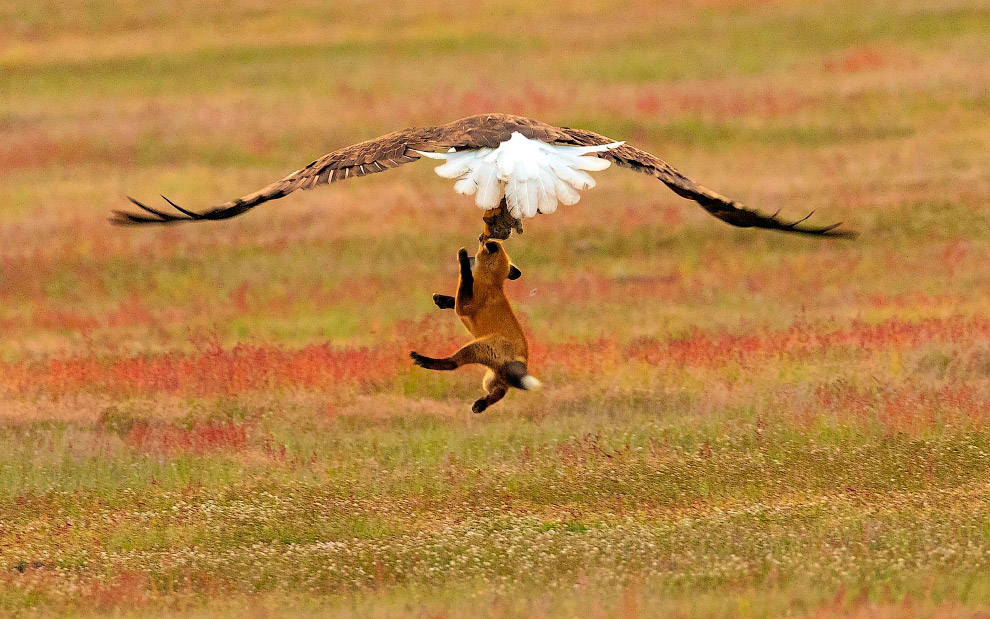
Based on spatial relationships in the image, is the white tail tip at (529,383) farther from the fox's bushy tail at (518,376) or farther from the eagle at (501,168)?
the eagle at (501,168)

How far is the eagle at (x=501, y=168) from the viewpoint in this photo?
10195 millimetres

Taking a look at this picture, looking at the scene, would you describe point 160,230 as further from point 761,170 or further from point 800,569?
point 800,569

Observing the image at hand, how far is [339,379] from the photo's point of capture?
18.1 metres

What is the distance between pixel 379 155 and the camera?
1103 centimetres

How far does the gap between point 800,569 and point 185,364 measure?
9583 mm

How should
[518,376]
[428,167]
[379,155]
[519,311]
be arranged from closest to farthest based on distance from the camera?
1. [379,155]
2. [518,376]
3. [519,311]
4. [428,167]

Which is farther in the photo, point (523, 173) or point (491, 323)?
point (491, 323)

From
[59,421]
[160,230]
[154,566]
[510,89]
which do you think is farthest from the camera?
[510,89]

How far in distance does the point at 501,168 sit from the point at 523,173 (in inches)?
6.0

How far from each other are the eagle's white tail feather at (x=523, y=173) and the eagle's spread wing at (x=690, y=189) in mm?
587

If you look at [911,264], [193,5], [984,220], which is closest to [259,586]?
[911,264]

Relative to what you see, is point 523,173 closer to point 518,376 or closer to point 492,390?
point 518,376

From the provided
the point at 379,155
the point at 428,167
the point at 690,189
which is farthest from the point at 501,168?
the point at 428,167

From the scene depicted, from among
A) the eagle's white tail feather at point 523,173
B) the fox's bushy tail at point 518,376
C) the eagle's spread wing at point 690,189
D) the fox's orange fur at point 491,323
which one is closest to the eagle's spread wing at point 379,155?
the eagle's white tail feather at point 523,173
